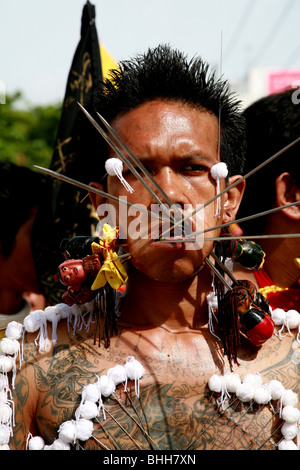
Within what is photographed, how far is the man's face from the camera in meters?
2.26

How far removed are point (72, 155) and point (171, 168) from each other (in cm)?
163

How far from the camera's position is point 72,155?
3.86 metres

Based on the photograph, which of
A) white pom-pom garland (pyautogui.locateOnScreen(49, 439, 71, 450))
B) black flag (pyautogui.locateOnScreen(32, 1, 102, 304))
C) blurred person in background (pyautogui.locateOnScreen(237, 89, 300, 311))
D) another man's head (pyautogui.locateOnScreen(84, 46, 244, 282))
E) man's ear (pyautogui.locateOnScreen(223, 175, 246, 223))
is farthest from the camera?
black flag (pyautogui.locateOnScreen(32, 1, 102, 304))

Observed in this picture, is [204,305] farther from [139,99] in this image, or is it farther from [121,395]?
[139,99]

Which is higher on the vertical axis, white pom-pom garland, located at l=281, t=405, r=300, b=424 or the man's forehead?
the man's forehead

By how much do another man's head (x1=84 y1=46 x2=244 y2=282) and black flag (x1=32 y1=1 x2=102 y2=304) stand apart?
3.71 feet

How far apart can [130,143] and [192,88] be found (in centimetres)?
36

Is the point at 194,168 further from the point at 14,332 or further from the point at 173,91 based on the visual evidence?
the point at 14,332

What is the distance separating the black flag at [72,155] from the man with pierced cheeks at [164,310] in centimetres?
125

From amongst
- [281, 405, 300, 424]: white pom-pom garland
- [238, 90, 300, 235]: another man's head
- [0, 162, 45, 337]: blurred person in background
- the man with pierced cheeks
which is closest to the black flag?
[0, 162, 45, 337]: blurred person in background

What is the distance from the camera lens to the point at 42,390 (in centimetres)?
231

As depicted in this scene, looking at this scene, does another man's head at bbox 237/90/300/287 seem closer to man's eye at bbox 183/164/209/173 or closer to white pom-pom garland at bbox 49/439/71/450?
man's eye at bbox 183/164/209/173

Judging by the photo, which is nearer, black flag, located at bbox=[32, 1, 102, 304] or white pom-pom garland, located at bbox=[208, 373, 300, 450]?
white pom-pom garland, located at bbox=[208, 373, 300, 450]
